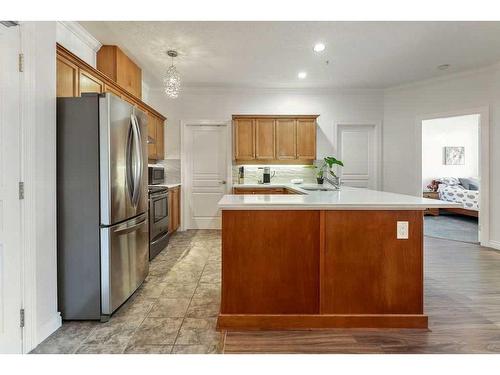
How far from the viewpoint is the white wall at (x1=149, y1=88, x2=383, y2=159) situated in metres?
5.55

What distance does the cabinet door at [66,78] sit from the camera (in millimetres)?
2340

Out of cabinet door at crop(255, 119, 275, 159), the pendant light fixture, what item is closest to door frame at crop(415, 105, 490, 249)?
cabinet door at crop(255, 119, 275, 159)

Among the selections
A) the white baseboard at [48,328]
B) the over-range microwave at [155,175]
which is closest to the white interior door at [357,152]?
the over-range microwave at [155,175]

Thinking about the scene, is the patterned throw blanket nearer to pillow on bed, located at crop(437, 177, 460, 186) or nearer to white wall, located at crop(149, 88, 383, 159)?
pillow on bed, located at crop(437, 177, 460, 186)

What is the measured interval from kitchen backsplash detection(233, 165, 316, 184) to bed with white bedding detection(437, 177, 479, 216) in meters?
3.88

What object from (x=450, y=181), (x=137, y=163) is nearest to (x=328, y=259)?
(x=137, y=163)

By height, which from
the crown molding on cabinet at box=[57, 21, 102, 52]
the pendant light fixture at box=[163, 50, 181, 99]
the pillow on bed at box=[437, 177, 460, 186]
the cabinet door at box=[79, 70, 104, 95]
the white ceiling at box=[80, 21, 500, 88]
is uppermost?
the white ceiling at box=[80, 21, 500, 88]

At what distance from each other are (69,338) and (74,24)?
3107 mm

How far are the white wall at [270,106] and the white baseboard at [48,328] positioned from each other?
386cm

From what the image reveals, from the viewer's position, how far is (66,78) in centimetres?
244

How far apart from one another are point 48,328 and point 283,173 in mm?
4420

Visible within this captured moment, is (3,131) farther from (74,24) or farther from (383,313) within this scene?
(383,313)

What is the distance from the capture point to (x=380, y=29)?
3199mm

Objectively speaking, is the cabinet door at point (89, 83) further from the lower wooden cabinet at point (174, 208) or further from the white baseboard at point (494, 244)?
the white baseboard at point (494, 244)
